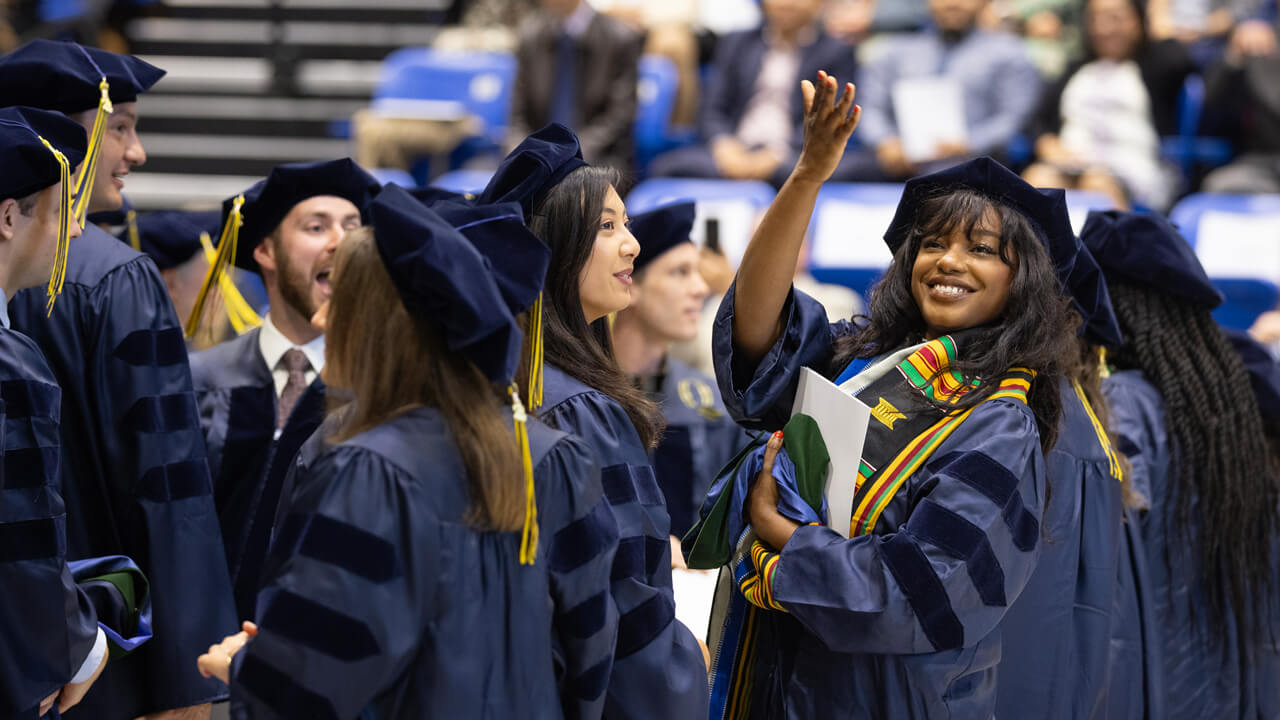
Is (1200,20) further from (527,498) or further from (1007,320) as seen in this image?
(527,498)

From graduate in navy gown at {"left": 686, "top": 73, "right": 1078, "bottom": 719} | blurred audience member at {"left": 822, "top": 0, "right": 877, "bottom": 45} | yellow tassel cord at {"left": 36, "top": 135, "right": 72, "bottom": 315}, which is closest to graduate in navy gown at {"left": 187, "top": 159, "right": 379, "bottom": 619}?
yellow tassel cord at {"left": 36, "top": 135, "right": 72, "bottom": 315}

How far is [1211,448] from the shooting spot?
338 cm

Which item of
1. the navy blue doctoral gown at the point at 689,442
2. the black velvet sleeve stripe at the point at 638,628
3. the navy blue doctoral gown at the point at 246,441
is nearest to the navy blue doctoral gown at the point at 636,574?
the black velvet sleeve stripe at the point at 638,628

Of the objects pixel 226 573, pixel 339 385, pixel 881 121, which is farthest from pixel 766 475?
pixel 881 121

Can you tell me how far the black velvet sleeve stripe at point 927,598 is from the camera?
2.28 m

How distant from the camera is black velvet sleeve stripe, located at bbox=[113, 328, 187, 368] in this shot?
9.35ft

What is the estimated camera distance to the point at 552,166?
97.4 inches

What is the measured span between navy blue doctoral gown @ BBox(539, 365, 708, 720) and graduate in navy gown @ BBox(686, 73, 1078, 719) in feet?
0.78

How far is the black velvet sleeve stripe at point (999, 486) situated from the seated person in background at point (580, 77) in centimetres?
597

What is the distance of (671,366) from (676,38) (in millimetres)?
5188

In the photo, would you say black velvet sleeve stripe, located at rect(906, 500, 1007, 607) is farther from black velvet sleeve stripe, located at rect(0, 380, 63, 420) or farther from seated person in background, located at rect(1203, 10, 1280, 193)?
seated person in background, located at rect(1203, 10, 1280, 193)

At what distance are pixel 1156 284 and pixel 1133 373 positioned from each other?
256 millimetres

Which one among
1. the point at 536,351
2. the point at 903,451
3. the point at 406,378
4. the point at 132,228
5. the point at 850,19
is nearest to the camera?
the point at 406,378

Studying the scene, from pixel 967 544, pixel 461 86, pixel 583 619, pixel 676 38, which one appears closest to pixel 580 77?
pixel 676 38
